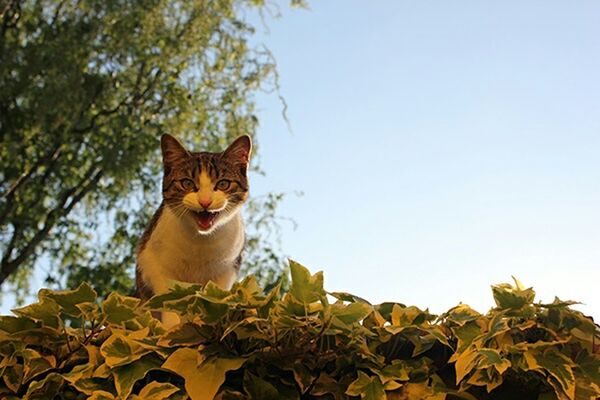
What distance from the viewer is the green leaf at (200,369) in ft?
5.09

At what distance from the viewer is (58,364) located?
1726mm

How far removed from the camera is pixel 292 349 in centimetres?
163

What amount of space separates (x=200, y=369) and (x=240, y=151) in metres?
1.49

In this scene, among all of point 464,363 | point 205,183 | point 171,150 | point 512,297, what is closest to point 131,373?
point 464,363

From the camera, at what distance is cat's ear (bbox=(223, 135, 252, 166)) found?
2.94 metres

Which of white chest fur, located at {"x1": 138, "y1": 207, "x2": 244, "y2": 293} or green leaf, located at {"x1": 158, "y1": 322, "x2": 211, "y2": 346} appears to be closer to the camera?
green leaf, located at {"x1": 158, "y1": 322, "x2": 211, "y2": 346}

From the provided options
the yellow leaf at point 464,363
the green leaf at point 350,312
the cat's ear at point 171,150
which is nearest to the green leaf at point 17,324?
Answer: the green leaf at point 350,312

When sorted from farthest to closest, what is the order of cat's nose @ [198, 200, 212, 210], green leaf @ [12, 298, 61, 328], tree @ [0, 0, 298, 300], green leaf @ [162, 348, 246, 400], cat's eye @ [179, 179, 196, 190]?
Result: tree @ [0, 0, 298, 300], cat's eye @ [179, 179, 196, 190], cat's nose @ [198, 200, 212, 210], green leaf @ [12, 298, 61, 328], green leaf @ [162, 348, 246, 400]

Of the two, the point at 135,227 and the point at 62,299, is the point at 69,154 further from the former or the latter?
the point at 62,299

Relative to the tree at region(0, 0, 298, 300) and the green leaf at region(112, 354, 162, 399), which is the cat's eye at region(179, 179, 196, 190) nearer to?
the green leaf at region(112, 354, 162, 399)

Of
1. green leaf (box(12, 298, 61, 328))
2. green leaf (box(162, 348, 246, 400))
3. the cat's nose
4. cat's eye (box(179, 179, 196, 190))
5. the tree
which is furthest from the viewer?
the tree

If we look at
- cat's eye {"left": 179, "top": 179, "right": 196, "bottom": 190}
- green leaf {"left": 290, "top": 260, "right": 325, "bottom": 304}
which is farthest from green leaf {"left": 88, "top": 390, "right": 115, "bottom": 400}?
cat's eye {"left": 179, "top": 179, "right": 196, "bottom": 190}

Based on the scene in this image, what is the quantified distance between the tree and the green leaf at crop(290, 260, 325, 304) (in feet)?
28.5

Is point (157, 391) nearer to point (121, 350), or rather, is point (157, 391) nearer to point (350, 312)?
point (121, 350)
